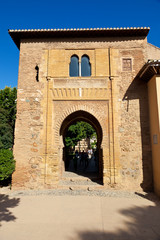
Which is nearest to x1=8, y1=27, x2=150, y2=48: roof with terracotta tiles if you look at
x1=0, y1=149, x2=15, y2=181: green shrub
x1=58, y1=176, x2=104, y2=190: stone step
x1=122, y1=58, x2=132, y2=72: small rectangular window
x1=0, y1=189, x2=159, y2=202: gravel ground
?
x1=122, y1=58, x2=132, y2=72: small rectangular window

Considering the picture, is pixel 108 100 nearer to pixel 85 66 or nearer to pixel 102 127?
pixel 102 127

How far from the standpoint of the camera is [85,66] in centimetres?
938

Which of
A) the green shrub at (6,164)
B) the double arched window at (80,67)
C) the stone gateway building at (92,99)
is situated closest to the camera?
the green shrub at (6,164)

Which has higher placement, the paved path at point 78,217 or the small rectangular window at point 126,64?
the small rectangular window at point 126,64

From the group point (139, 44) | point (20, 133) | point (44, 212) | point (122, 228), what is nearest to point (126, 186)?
point (122, 228)

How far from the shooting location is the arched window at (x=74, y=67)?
30.5 feet

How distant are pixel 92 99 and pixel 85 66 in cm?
213

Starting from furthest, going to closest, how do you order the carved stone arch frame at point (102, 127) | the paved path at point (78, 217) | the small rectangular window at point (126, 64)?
1. the small rectangular window at point (126, 64)
2. the carved stone arch frame at point (102, 127)
3. the paved path at point (78, 217)

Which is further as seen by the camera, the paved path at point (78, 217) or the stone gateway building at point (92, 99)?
the stone gateway building at point (92, 99)

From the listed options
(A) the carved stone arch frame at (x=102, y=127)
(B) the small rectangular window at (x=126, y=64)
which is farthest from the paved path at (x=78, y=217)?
(B) the small rectangular window at (x=126, y=64)

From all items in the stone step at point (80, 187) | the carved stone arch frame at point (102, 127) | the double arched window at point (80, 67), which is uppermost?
the double arched window at point (80, 67)

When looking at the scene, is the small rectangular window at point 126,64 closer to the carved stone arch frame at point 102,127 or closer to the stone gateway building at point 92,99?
the stone gateway building at point 92,99

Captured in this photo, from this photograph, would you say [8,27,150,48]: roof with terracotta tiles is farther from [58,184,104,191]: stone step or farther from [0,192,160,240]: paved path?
[0,192,160,240]: paved path

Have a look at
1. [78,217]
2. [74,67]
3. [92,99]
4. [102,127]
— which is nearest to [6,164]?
[78,217]
